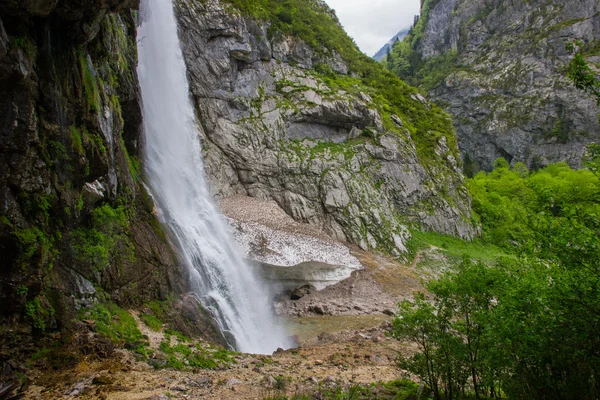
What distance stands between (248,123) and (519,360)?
28.7m

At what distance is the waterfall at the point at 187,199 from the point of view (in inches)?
634

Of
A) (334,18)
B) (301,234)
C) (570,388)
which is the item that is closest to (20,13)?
(570,388)

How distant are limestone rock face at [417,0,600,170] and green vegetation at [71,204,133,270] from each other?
70.0 m

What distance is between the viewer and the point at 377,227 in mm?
30312

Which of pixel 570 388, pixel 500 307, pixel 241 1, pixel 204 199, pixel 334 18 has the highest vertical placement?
pixel 334 18

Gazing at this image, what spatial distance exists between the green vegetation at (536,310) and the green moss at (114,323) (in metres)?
7.62

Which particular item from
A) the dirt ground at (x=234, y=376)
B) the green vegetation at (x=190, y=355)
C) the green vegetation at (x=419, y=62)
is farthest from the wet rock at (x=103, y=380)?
the green vegetation at (x=419, y=62)

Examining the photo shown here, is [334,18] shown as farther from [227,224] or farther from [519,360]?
[519,360]

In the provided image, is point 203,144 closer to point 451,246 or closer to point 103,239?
point 103,239

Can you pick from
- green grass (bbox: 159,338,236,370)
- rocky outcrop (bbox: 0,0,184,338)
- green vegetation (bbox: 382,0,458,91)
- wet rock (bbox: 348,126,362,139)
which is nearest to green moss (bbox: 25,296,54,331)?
rocky outcrop (bbox: 0,0,184,338)

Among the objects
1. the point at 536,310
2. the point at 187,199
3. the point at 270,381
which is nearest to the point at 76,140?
the point at 270,381

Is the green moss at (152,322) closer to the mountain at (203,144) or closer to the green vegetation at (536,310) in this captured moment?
the mountain at (203,144)

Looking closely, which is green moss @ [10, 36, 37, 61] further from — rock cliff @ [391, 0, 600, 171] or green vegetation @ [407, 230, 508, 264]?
→ rock cliff @ [391, 0, 600, 171]

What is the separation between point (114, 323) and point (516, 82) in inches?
3071
